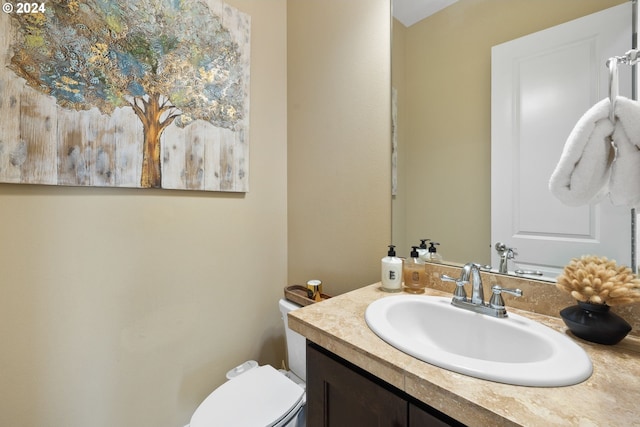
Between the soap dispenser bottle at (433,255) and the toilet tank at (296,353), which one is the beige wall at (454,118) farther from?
the toilet tank at (296,353)

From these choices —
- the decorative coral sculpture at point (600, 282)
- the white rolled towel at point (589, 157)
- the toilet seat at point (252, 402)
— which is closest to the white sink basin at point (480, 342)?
the decorative coral sculpture at point (600, 282)

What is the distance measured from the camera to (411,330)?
83cm

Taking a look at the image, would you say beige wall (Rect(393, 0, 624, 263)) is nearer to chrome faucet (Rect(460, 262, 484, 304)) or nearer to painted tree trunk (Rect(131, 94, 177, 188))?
chrome faucet (Rect(460, 262, 484, 304))

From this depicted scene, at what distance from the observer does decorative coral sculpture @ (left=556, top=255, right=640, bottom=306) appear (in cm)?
60

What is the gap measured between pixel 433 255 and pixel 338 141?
70cm

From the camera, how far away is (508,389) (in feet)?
1.50

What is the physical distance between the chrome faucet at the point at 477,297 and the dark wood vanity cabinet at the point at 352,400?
371mm

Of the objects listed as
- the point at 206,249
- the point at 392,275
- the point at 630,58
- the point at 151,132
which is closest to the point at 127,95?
the point at 151,132

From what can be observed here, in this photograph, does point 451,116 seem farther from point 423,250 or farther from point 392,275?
point 392,275

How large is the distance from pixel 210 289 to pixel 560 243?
4.54 ft

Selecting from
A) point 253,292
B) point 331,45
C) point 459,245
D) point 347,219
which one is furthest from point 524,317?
point 331,45

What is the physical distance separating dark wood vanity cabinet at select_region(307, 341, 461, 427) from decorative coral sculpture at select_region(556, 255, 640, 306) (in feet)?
1.51

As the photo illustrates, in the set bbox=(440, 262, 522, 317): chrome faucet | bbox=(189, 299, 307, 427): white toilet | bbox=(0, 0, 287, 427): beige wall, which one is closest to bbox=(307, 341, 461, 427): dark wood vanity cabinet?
bbox=(189, 299, 307, 427): white toilet

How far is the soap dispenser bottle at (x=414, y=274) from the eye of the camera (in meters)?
0.98
